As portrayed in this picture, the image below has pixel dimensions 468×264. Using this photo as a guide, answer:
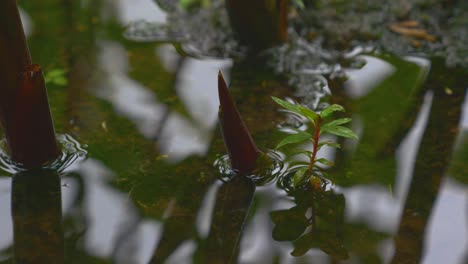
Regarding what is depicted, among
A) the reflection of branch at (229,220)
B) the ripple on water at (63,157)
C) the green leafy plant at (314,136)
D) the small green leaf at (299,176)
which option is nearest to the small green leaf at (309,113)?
the green leafy plant at (314,136)

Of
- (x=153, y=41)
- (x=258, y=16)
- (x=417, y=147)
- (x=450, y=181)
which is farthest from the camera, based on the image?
(x=153, y=41)

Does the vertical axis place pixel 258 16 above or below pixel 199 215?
above

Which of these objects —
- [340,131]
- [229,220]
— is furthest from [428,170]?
[229,220]

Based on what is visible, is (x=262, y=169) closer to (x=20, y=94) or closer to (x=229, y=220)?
(x=229, y=220)

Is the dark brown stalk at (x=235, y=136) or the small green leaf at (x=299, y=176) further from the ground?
the dark brown stalk at (x=235, y=136)

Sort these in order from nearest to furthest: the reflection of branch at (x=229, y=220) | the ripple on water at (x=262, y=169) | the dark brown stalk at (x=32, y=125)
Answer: the reflection of branch at (x=229, y=220) → the dark brown stalk at (x=32, y=125) → the ripple on water at (x=262, y=169)

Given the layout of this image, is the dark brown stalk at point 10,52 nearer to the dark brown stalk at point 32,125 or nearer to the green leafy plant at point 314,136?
the dark brown stalk at point 32,125

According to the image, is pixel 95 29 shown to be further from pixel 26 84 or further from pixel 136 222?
pixel 136 222

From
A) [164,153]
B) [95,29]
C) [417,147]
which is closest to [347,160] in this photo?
[417,147]
